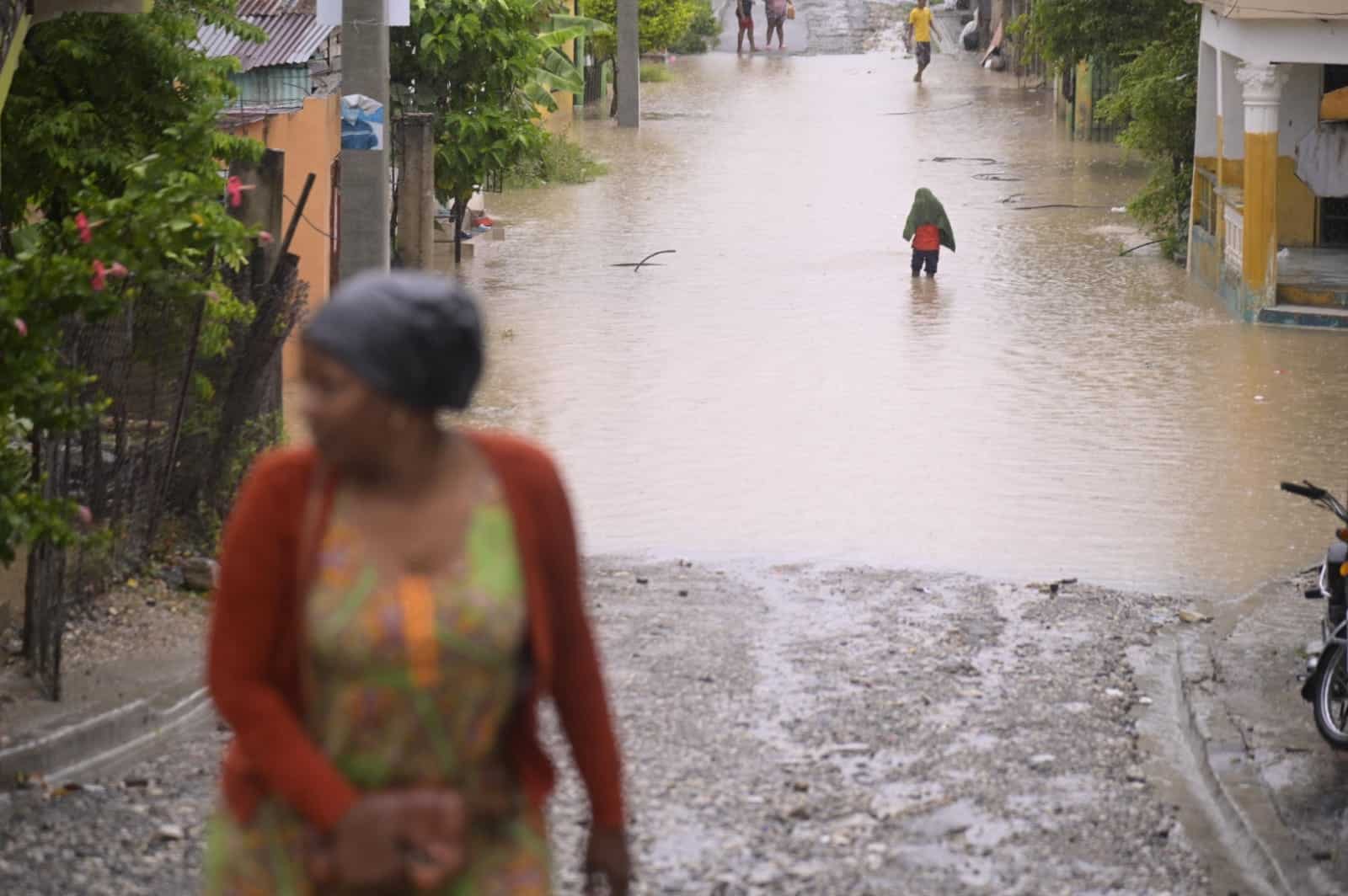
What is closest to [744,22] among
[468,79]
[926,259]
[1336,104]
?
[468,79]

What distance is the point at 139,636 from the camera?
8.38 meters

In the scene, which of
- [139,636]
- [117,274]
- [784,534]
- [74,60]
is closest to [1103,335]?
[784,534]

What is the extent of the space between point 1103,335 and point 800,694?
10.8m

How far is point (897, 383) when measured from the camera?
631 inches

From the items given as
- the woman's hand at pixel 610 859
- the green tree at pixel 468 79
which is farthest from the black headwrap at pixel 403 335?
the green tree at pixel 468 79

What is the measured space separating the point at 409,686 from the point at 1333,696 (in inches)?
215

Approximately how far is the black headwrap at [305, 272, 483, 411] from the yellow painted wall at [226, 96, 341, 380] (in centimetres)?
1300

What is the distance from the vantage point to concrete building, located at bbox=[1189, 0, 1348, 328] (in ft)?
58.6

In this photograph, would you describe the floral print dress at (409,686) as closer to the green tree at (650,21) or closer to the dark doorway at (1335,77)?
the dark doorway at (1335,77)

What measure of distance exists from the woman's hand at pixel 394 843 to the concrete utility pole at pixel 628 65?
34.2 m

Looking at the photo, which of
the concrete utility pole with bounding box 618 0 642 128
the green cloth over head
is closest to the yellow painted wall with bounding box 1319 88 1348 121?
the green cloth over head

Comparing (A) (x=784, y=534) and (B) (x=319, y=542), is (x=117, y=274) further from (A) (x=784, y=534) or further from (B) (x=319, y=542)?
(A) (x=784, y=534)

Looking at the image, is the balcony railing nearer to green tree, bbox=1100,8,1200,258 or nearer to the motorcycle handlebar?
green tree, bbox=1100,8,1200,258

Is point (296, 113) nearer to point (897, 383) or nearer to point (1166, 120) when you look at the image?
point (897, 383)
